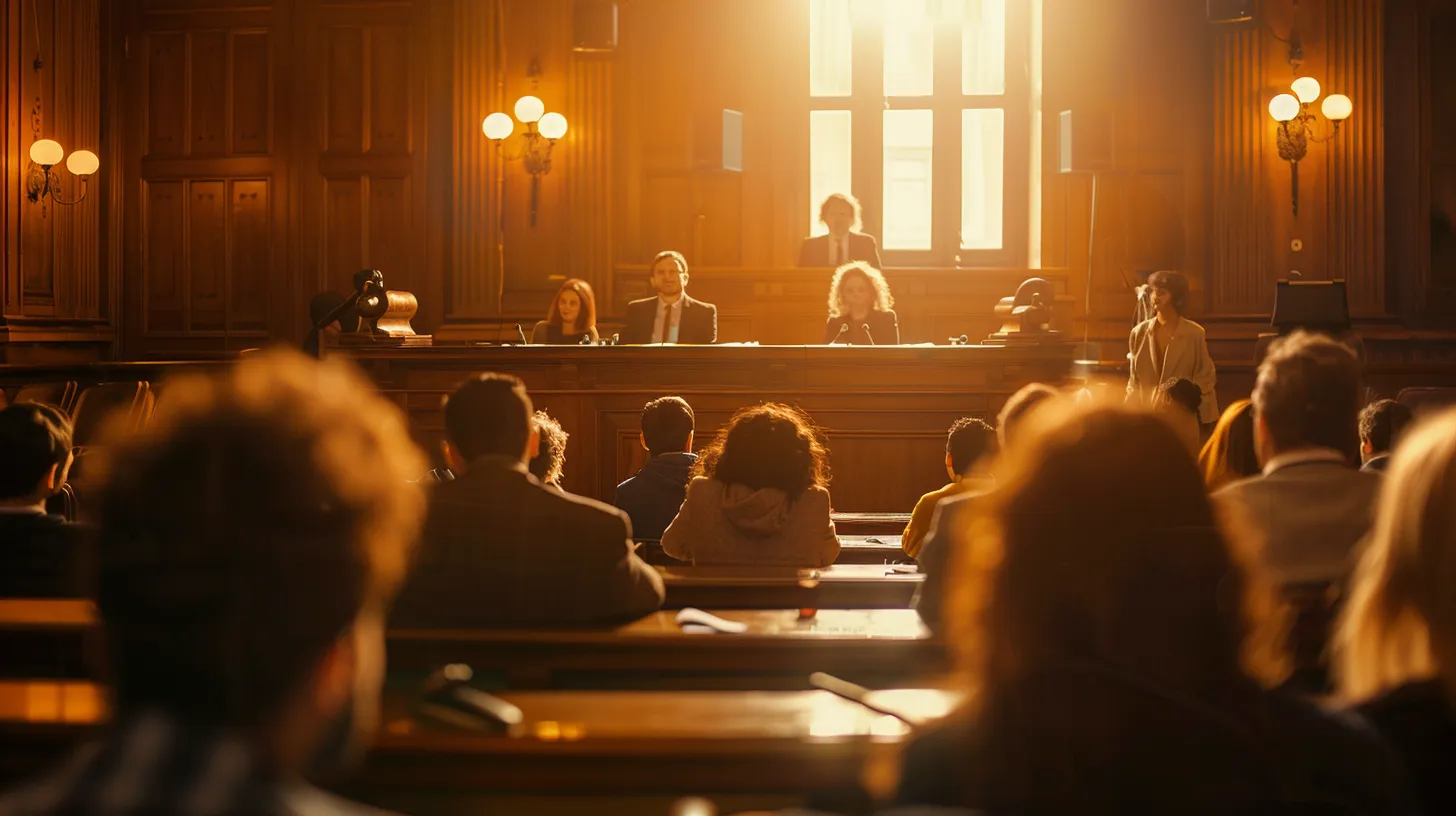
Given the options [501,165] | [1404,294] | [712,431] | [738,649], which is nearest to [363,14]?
[501,165]

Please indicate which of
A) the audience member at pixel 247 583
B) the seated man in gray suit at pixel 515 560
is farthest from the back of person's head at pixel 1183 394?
the audience member at pixel 247 583

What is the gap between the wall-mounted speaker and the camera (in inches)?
333

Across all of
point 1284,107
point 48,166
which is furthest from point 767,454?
point 48,166

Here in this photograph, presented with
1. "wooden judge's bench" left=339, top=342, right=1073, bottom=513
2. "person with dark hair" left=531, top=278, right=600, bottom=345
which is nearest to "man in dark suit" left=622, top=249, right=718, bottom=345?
"person with dark hair" left=531, top=278, right=600, bottom=345

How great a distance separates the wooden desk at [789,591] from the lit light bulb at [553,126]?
632 cm

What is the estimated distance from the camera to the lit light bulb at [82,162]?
28.5 feet

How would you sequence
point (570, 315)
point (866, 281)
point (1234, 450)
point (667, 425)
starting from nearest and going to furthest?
point (1234, 450) → point (667, 425) → point (866, 281) → point (570, 315)

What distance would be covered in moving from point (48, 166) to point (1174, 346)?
7.03 meters

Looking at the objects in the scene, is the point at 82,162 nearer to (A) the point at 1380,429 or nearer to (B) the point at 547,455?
(B) the point at 547,455

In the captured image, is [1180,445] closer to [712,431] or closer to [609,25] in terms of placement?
[712,431]

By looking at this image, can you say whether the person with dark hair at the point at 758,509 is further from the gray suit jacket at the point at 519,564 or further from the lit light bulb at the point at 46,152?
the lit light bulb at the point at 46,152

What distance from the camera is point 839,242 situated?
8656mm

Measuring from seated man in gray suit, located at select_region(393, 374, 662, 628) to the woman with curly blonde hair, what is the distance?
4.84m

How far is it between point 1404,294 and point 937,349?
14.5 ft
